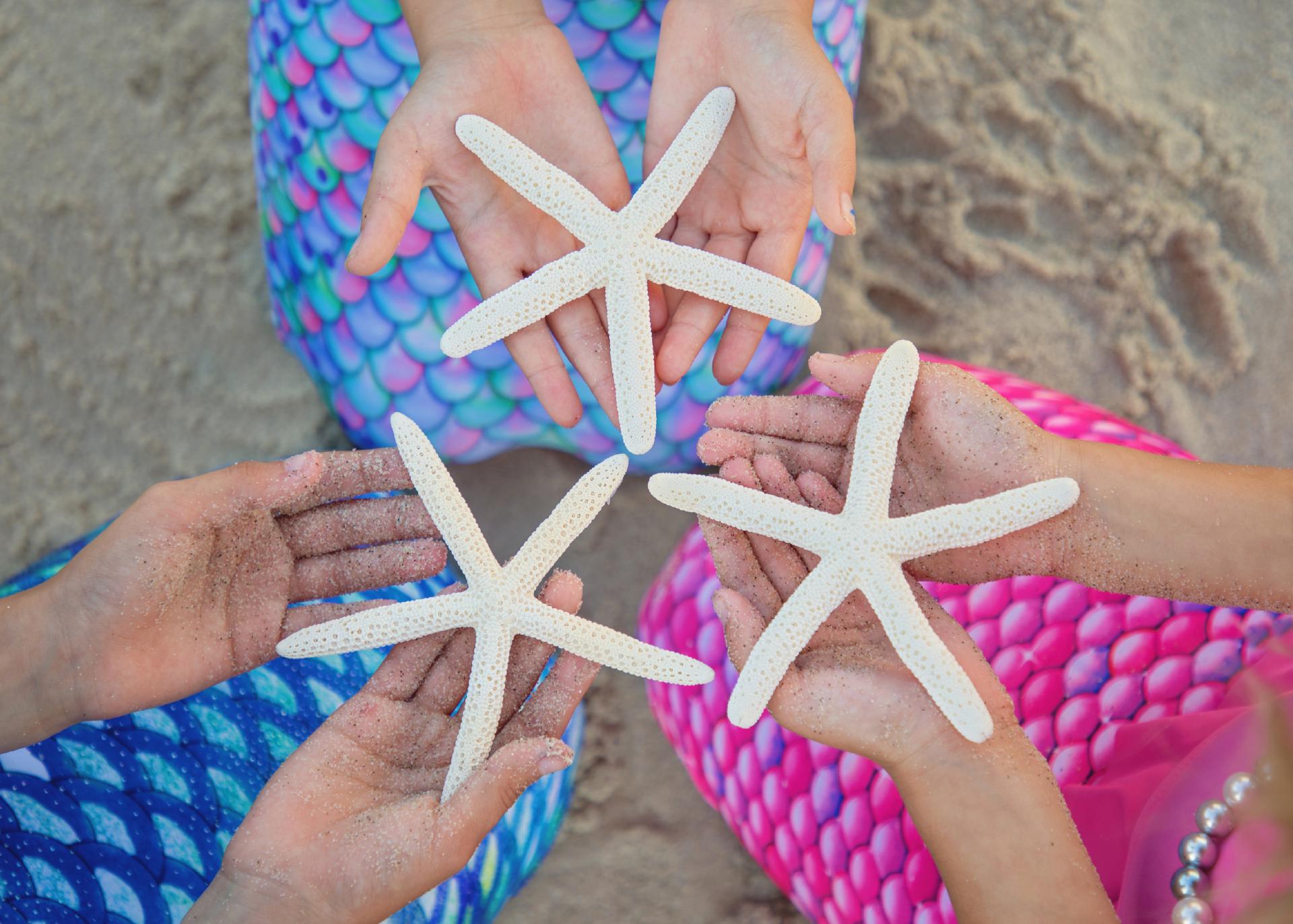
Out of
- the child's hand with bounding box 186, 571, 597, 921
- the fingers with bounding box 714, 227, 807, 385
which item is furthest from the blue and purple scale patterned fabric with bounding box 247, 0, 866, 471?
the child's hand with bounding box 186, 571, 597, 921

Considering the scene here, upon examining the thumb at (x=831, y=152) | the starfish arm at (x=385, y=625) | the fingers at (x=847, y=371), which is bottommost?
the starfish arm at (x=385, y=625)

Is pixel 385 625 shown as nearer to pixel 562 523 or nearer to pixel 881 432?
pixel 562 523

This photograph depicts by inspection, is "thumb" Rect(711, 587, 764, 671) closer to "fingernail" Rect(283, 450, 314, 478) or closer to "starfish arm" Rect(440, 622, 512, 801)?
"starfish arm" Rect(440, 622, 512, 801)

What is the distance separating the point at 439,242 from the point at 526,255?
8.7 inches

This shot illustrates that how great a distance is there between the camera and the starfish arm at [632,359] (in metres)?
1.08

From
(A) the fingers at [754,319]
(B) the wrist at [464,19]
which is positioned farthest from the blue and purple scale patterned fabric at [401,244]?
(A) the fingers at [754,319]

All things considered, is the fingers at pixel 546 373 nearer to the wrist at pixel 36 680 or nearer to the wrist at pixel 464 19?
the wrist at pixel 464 19

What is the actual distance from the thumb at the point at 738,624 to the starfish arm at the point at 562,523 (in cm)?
17

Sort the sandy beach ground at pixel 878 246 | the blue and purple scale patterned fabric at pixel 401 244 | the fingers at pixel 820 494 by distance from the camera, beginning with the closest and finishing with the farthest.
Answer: the fingers at pixel 820 494 → the blue and purple scale patterned fabric at pixel 401 244 → the sandy beach ground at pixel 878 246

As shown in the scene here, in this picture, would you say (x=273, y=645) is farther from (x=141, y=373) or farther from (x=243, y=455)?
(x=141, y=373)

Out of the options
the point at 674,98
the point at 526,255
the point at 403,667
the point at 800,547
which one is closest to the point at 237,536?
the point at 403,667

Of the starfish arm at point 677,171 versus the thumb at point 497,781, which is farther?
the starfish arm at point 677,171

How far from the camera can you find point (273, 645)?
1110mm

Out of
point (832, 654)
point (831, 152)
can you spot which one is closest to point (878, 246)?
point (831, 152)
